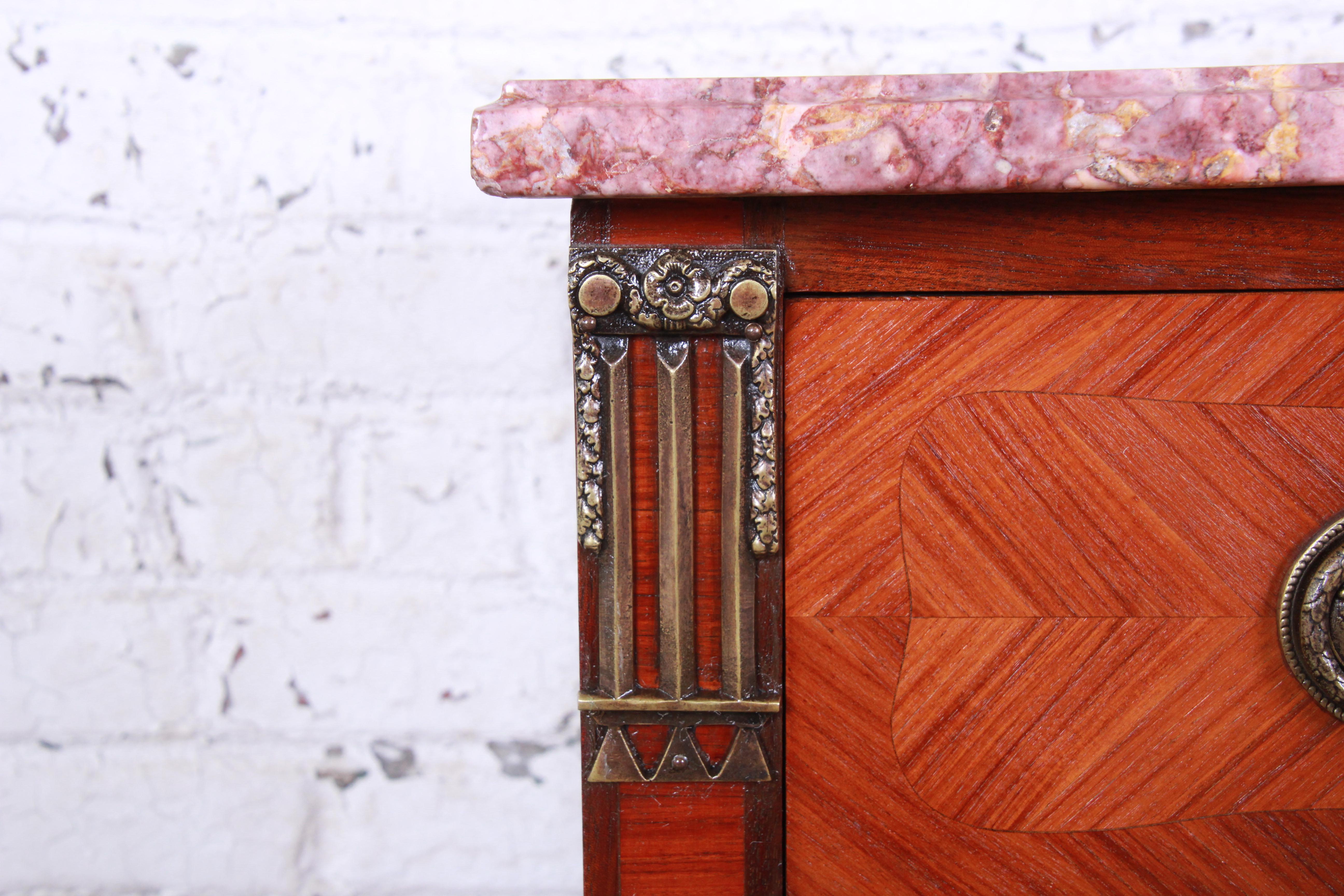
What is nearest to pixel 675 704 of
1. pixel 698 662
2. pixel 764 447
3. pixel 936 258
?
pixel 698 662

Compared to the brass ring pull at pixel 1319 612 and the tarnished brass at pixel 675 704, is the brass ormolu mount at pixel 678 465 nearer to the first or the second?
the tarnished brass at pixel 675 704

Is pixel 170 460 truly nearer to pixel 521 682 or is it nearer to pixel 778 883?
pixel 521 682

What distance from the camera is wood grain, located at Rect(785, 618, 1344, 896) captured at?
0.39 m

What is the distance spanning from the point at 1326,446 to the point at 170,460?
0.84 m

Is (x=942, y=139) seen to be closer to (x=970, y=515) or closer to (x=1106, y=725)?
(x=970, y=515)

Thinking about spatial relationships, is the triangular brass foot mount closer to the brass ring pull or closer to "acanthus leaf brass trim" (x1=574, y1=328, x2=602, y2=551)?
"acanthus leaf brass trim" (x1=574, y1=328, x2=602, y2=551)

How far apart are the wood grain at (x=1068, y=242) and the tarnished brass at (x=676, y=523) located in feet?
0.22

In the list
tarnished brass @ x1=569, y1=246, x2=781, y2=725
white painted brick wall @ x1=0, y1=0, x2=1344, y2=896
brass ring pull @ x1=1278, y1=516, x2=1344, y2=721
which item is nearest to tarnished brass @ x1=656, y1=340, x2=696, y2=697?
tarnished brass @ x1=569, y1=246, x2=781, y2=725

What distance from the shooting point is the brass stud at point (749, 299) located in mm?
364

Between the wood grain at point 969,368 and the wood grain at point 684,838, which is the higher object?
the wood grain at point 969,368

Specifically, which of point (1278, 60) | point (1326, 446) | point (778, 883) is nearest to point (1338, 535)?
point (1326, 446)

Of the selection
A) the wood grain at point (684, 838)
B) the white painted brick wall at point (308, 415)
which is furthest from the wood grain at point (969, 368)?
the white painted brick wall at point (308, 415)

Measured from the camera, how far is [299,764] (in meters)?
0.78

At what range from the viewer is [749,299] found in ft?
1.20
